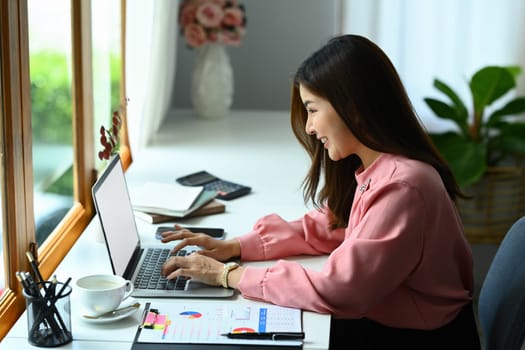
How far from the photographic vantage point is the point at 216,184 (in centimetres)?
260

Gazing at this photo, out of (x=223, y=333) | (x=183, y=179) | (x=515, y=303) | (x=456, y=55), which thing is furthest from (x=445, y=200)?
Answer: (x=456, y=55)

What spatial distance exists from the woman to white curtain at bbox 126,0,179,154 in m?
1.07

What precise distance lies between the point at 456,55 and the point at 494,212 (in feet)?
2.27

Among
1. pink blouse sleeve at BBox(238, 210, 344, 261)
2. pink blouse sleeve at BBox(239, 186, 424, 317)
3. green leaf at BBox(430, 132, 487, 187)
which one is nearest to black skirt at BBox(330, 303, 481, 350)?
pink blouse sleeve at BBox(239, 186, 424, 317)

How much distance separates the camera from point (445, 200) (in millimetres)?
1742

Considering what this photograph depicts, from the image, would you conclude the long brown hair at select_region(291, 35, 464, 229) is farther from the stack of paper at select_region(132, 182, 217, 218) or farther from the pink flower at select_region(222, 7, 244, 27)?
the pink flower at select_region(222, 7, 244, 27)

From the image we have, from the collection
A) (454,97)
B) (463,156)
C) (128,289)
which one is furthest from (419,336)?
(454,97)

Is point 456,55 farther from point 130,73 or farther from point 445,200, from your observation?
point 445,200

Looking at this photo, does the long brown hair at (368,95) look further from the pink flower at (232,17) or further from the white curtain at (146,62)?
the pink flower at (232,17)

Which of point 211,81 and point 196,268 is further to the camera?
point 211,81

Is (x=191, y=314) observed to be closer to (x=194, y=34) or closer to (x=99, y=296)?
(x=99, y=296)

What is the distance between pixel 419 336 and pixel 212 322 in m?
0.46

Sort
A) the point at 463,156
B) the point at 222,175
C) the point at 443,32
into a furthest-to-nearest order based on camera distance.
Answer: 1. the point at 443,32
2. the point at 463,156
3. the point at 222,175

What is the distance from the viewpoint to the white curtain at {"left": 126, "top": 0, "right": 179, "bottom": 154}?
9.27 feet
